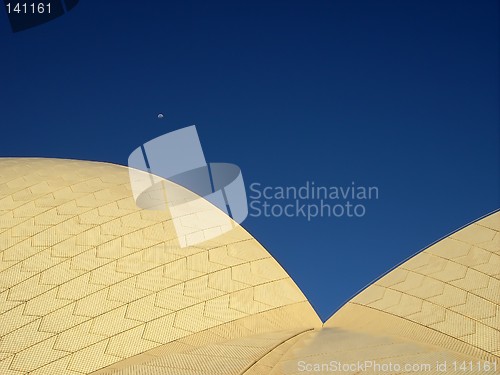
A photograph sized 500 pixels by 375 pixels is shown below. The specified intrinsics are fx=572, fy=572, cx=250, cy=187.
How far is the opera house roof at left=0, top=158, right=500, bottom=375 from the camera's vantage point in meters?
10.2

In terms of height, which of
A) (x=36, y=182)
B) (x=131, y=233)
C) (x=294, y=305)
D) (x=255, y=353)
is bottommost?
(x=294, y=305)

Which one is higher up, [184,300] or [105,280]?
[105,280]

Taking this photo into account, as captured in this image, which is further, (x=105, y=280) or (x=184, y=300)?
(x=184, y=300)

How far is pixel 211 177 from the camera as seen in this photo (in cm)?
1692

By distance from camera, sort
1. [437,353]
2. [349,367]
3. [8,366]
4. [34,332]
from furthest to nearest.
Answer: [34,332] → [8,366] → [437,353] → [349,367]

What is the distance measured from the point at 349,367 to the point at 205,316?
16.4 ft

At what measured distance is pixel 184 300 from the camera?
13.0m

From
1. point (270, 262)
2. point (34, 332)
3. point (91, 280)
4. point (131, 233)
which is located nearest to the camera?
point (34, 332)

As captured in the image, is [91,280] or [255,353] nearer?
[255,353]

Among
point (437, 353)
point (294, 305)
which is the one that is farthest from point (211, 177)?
point (437, 353)

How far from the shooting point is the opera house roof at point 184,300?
1016cm

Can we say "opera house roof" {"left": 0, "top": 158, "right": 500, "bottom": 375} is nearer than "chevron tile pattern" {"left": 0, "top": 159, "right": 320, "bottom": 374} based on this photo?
Yes

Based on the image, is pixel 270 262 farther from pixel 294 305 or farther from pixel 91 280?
pixel 91 280

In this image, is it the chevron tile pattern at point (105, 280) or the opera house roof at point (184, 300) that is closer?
the opera house roof at point (184, 300)
